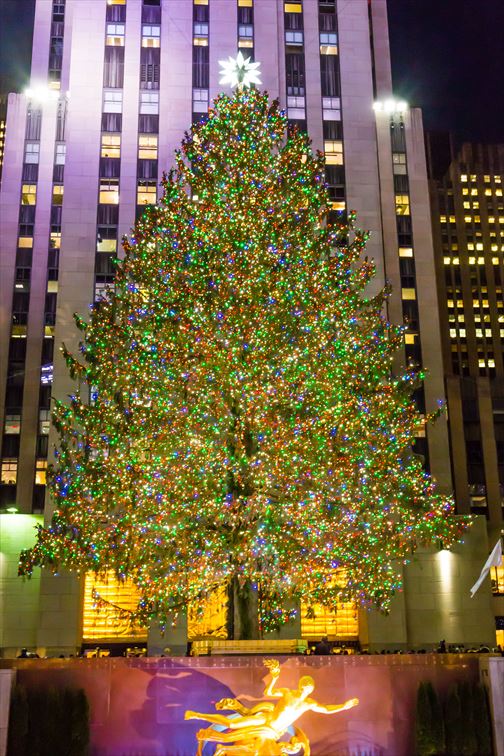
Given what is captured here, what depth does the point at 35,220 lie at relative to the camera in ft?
185

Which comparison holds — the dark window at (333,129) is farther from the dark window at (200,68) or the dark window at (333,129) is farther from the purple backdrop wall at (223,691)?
the purple backdrop wall at (223,691)

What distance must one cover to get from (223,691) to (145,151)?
1508 inches

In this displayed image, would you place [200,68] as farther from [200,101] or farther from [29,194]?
[29,194]

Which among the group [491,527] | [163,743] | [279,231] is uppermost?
[279,231]

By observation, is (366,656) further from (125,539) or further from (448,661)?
(125,539)

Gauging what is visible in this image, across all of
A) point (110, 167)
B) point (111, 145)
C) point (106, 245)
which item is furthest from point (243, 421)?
point (111, 145)

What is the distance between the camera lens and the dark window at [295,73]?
168ft

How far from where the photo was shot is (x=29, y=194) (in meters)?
56.4

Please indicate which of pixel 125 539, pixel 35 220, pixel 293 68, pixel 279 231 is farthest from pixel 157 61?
pixel 125 539

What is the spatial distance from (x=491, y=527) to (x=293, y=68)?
36.8 meters

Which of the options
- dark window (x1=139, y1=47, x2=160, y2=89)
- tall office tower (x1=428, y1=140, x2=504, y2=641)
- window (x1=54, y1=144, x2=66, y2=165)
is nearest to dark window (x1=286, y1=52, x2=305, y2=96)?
dark window (x1=139, y1=47, x2=160, y2=89)

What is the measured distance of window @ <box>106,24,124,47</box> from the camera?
169 feet

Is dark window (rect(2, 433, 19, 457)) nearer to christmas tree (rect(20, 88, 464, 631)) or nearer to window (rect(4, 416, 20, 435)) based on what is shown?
window (rect(4, 416, 20, 435))

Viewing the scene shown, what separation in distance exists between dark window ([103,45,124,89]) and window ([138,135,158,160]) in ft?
12.7
